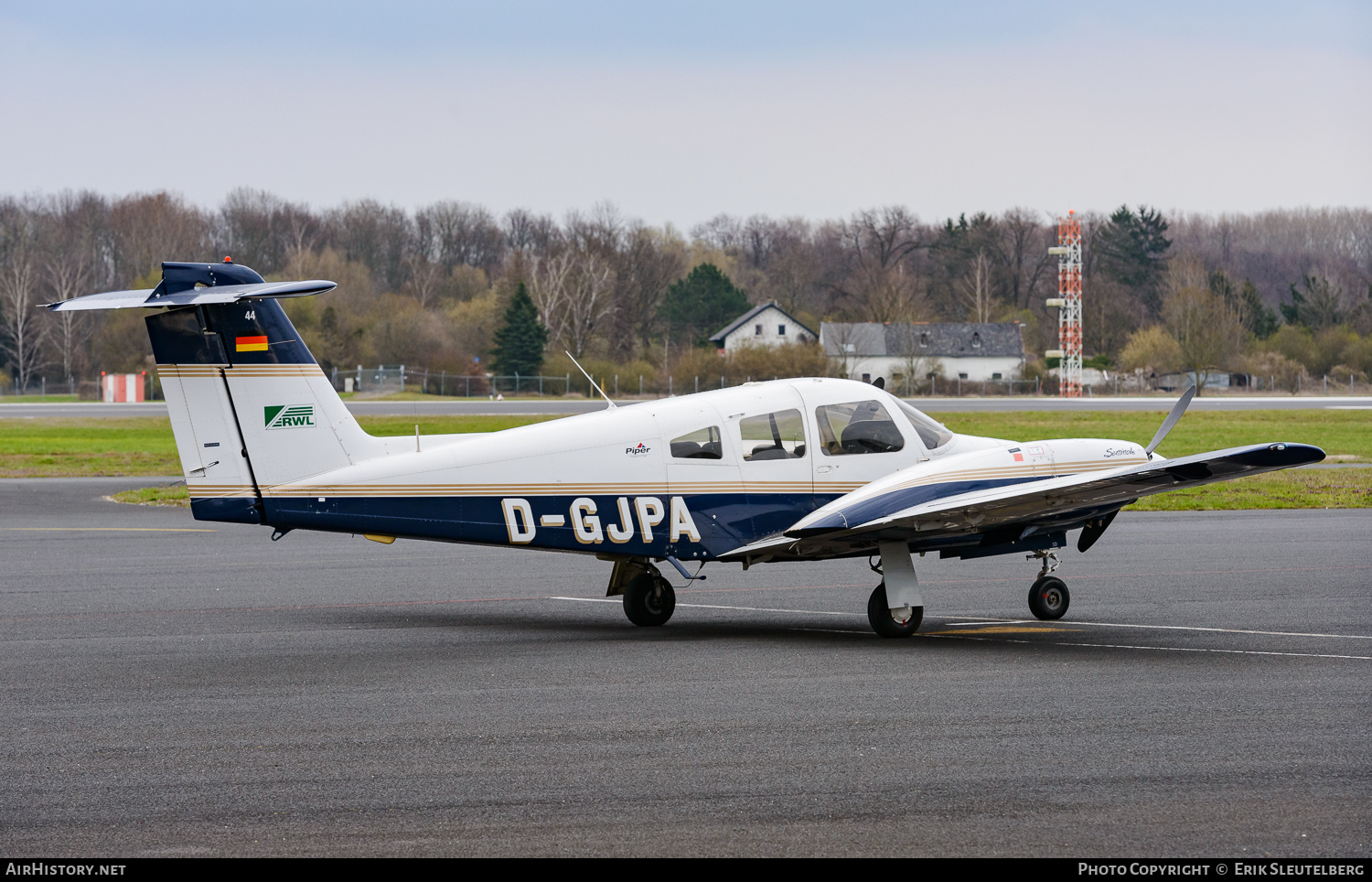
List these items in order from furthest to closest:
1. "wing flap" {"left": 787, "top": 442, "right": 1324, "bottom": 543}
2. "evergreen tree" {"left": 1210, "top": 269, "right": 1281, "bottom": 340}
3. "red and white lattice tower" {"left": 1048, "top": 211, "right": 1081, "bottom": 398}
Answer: "evergreen tree" {"left": 1210, "top": 269, "right": 1281, "bottom": 340}, "red and white lattice tower" {"left": 1048, "top": 211, "right": 1081, "bottom": 398}, "wing flap" {"left": 787, "top": 442, "right": 1324, "bottom": 543}

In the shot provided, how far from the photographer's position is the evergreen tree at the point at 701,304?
104 meters

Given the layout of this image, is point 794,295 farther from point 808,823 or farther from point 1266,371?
point 808,823

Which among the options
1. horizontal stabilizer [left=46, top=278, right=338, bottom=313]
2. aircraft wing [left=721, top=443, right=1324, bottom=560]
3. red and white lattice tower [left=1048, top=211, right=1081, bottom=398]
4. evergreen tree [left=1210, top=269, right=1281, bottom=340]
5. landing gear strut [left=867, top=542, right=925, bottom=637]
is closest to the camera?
horizontal stabilizer [left=46, top=278, right=338, bottom=313]

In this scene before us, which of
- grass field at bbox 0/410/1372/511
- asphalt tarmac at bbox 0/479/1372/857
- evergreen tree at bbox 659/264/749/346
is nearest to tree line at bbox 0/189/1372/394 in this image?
evergreen tree at bbox 659/264/749/346

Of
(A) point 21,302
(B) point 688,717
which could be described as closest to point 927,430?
(B) point 688,717

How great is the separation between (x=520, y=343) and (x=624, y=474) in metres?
75.4

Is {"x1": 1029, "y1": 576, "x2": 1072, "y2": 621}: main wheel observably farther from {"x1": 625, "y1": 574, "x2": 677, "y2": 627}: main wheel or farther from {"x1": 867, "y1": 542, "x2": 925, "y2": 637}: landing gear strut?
{"x1": 625, "y1": 574, "x2": 677, "y2": 627}: main wheel

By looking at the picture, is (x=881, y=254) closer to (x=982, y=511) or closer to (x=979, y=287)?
(x=979, y=287)

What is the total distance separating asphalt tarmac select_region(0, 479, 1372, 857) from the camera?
5.87 m

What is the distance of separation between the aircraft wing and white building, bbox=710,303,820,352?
8874 cm

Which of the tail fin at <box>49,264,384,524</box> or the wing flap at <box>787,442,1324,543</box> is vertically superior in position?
the tail fin at <box>49,264,384,524</box>

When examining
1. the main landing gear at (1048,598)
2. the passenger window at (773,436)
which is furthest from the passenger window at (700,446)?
the main landing gear at (1048,598)

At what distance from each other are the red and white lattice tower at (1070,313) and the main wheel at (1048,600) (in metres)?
73.5

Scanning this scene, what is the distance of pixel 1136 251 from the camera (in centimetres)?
11738
